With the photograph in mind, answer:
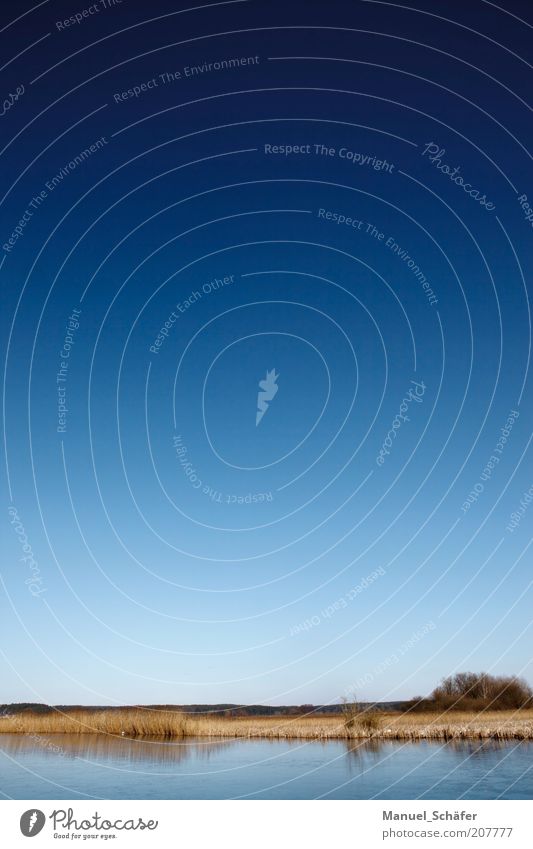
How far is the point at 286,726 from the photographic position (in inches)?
1458

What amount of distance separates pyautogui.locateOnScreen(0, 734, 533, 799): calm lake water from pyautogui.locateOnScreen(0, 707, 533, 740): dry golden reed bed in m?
0.79

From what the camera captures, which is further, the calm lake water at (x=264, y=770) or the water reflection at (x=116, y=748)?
the water reflection at (x=116, y=748)

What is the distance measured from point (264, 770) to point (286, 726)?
11.7 meters

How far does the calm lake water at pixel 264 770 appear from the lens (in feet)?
68.2

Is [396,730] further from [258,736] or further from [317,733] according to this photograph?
[258,736]

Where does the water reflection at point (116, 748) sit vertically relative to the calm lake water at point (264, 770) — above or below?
above

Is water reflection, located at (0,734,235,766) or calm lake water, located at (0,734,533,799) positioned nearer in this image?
calm lake water, located at (0,734,533,799)

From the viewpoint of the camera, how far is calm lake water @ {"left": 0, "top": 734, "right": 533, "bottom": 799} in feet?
68.2

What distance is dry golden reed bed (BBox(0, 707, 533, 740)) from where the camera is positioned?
3206 centimetres

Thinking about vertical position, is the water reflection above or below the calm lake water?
above

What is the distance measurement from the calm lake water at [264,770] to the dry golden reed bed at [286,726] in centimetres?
79

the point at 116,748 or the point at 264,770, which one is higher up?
the point at 116,748
